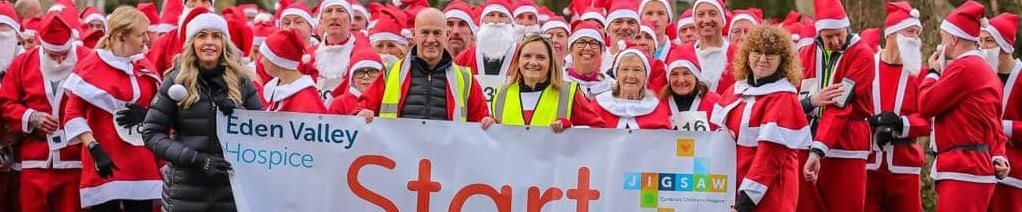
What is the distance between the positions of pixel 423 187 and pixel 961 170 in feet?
11.7

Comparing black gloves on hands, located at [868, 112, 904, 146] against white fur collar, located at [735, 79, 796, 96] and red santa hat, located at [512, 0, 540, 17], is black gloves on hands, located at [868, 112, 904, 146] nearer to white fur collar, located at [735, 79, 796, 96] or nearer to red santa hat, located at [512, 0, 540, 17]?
white fur collar, located at [735, 79, 796, 96]

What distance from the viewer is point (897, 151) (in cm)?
1384

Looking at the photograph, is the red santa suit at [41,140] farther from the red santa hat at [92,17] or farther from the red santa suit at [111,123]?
the red santa hat at [92,17]

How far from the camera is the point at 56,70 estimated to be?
13.1m

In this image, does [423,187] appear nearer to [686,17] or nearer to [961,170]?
[961,170]

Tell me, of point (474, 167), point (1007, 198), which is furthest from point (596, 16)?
point (474, 167)

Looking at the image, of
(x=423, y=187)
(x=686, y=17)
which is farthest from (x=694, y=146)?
(x=686, y=17)

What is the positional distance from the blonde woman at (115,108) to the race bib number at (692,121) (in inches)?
130

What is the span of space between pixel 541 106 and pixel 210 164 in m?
2.04

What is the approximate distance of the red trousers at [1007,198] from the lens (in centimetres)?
1345

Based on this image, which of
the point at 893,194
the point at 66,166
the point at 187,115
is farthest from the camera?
the point at 893,194

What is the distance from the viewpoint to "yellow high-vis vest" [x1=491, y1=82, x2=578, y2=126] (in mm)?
11711

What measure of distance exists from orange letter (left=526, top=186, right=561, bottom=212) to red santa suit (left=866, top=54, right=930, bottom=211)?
10.1ft

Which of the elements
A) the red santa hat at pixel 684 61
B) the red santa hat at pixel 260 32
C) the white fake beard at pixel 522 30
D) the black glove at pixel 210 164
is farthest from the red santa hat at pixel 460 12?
the black glove at pixel 210 164
